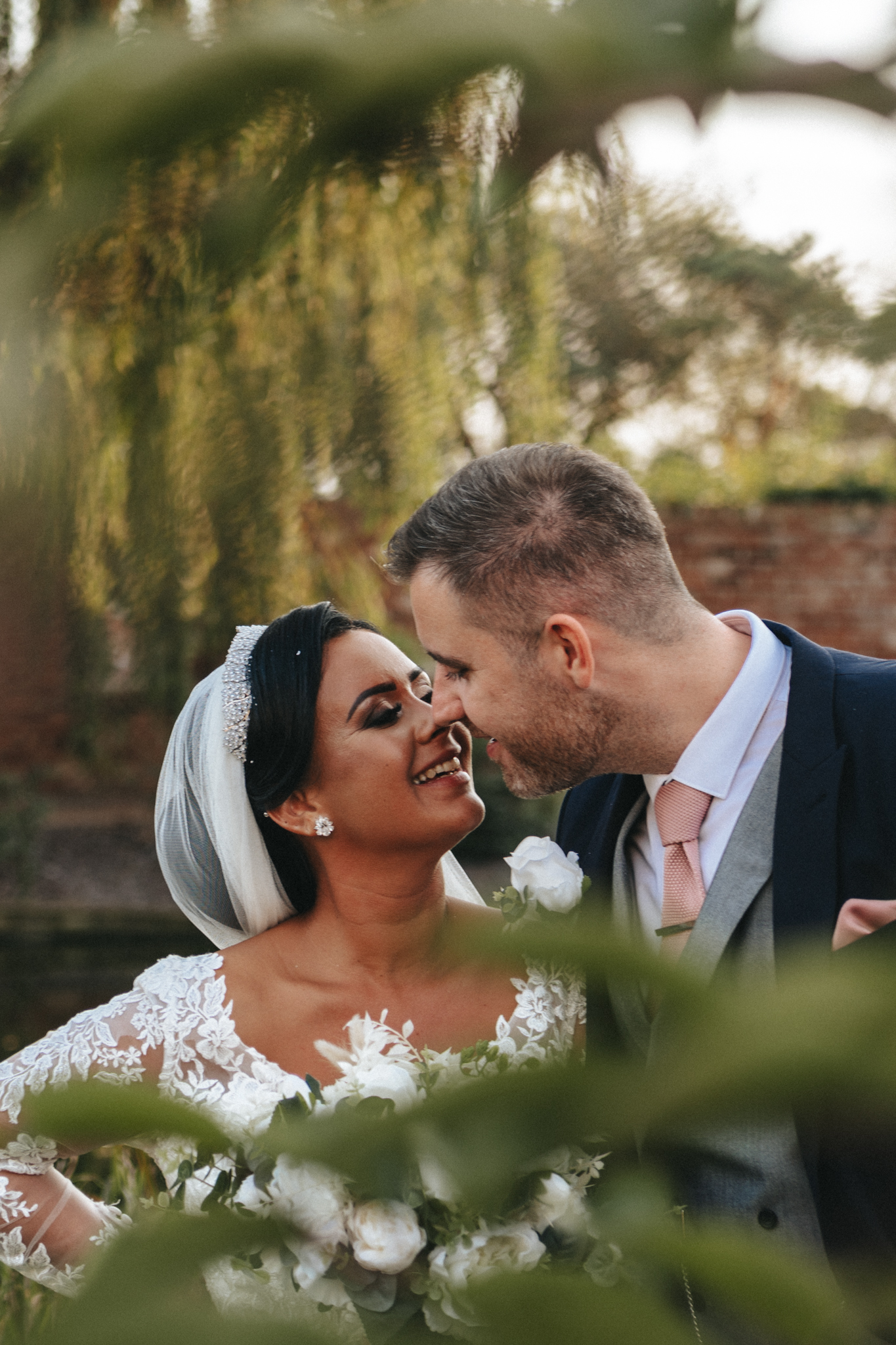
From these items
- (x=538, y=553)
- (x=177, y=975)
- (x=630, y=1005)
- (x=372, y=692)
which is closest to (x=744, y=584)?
(x=538, y=553)

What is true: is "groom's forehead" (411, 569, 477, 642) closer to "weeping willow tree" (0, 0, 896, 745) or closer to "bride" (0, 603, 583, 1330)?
"bride" (0, 603, 583, 1330)

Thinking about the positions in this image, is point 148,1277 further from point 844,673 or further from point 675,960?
point 844,673

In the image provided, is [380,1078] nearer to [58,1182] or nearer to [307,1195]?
[307,1195]

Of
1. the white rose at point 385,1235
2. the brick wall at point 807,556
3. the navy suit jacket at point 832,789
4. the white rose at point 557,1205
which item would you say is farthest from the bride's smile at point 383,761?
the white rose at point 557,1205

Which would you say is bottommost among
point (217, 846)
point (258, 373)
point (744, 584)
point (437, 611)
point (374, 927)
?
point (374, 927)

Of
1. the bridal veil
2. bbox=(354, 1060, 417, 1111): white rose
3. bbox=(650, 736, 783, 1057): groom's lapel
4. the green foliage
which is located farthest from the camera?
the bridal veil

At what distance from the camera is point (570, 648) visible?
175 centimetres

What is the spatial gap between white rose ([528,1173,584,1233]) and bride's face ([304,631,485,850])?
4.37 ft

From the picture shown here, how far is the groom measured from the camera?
5.16ft

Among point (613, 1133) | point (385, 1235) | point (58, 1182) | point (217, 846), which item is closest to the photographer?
point (613, 1133)

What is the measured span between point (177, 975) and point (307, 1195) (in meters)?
1.74

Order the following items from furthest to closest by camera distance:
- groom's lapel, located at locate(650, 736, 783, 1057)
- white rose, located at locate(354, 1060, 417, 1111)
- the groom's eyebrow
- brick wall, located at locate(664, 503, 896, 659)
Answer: the groom's eyebrow → groom's lapel, located at locate(650, 736, 783, 1057) → white rose, located at locate(354, 1060, 417, 1111) → brick wall, located at locate(664, 503, 896, 659)

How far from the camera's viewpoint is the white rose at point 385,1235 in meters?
0.26

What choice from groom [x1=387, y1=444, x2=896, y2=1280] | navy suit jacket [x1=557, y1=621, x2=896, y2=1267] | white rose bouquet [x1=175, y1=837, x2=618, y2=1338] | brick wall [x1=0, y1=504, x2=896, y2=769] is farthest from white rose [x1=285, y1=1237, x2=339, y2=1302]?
groom [x1=387, y1=444, x2=896, y2=1280]
